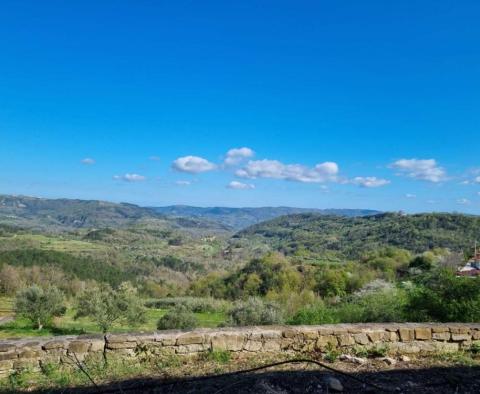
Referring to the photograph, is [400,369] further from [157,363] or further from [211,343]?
[157,363]

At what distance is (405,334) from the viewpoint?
6.66 metres

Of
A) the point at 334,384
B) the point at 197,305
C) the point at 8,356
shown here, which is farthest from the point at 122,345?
the point at 197,305

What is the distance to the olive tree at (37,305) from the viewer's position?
30109mm

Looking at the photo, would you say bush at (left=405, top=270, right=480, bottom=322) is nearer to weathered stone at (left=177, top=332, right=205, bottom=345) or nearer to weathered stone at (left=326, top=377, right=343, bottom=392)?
weathered stone at (left=326, top=377, right=343, bottom=392)

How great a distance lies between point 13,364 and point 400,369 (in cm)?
535

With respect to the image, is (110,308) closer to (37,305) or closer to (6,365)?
(37,305)

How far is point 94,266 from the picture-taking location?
298 ft

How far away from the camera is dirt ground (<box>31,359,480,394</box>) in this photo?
4.75 metres

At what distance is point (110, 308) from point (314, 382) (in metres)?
27.5

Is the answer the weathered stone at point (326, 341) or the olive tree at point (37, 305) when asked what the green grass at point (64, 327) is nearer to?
the olive tree at point (37, 305)

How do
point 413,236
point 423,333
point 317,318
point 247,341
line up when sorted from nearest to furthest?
1. point 247,341
2. point 423,333
3. point 317,318
4. point 413,236

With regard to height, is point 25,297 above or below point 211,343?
below

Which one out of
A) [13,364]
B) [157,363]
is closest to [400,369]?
[157,363]

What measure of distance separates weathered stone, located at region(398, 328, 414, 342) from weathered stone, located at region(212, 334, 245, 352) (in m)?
2.64
